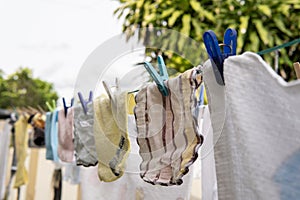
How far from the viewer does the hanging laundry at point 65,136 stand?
1108mm

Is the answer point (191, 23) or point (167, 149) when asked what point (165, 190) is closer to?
point (167, 149)

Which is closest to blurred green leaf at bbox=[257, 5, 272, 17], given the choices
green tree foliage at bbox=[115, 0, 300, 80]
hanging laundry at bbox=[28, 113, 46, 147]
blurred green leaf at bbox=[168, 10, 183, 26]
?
green tree foliage at bbox=[115, 0, 300, 80]

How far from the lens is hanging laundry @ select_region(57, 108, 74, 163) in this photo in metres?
1.11

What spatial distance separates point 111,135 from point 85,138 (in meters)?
0.16

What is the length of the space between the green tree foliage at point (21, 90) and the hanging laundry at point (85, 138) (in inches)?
401

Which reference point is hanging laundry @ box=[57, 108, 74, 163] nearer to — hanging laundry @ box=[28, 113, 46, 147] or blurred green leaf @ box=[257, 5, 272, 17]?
hanging laundry @ box=[28, 113, 46, 147]

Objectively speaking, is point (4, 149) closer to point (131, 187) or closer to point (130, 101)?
point (131, 187)

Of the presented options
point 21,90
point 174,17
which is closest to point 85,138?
point 174,17

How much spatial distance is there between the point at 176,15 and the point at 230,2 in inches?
11.3

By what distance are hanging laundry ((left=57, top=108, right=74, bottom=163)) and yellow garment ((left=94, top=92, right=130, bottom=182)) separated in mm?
251

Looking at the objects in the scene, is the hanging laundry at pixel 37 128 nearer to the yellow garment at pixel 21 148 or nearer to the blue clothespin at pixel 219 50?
the yellow garment at pixel 21 148

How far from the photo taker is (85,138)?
956 millimetres

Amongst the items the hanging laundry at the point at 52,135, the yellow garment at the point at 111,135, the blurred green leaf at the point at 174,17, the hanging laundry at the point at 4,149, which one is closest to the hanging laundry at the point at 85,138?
the yellow garment at the point at 111,135

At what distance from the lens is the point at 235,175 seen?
537 mm
